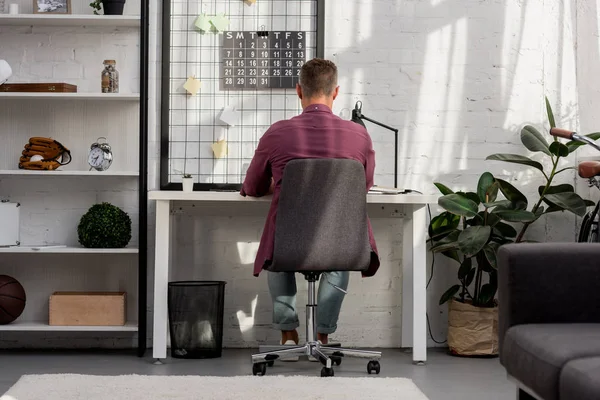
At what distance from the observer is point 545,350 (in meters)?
2.03

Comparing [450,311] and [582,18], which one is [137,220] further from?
[582,18]

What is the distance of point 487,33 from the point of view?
4582 mm

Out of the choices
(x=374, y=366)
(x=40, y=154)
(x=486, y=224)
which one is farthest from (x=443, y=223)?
(x=40, y=154)

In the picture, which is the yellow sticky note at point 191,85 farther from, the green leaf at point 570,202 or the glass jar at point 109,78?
the green leaf at point 570,202

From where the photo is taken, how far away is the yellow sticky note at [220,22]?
447 cm

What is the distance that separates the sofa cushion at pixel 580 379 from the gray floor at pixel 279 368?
1500mm

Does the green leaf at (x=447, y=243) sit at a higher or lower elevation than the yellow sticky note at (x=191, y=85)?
lower

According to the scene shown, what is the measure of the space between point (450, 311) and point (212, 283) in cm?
116

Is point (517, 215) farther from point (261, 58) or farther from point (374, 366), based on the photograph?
point (261, 58)

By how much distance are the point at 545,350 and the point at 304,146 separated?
5.63 feet

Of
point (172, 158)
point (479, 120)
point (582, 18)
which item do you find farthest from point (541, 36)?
point (172, 158)

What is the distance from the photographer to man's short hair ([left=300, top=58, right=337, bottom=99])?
12.3 feet

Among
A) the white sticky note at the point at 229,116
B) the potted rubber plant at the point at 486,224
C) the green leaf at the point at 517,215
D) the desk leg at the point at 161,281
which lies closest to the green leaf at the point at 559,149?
the potted rubber plant at the point at 486,224

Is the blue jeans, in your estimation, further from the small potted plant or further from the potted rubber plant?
the small potted plant
